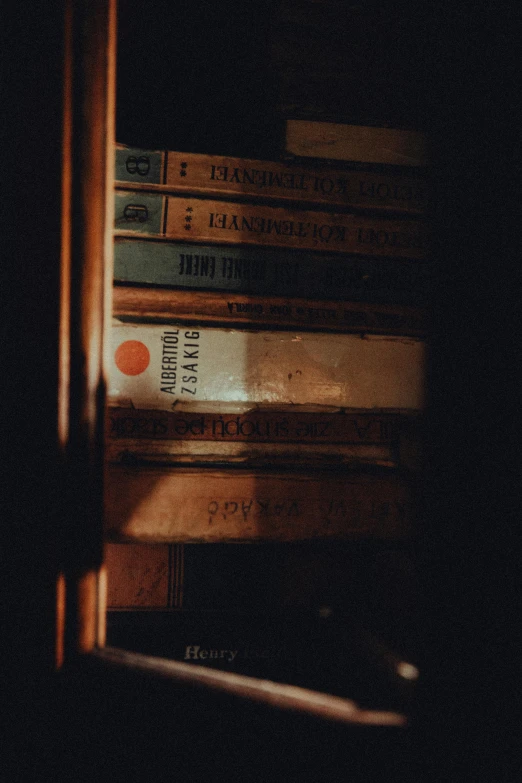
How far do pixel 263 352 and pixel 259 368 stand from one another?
0.04 metres

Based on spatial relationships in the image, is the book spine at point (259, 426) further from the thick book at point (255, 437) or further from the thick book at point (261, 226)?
the thick book at point (261, 226)

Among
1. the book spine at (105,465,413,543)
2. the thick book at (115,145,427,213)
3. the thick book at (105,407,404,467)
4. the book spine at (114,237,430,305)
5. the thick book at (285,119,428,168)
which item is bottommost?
the book spine at (105,465,413,543)

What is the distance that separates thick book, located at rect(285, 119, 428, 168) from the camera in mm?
1029

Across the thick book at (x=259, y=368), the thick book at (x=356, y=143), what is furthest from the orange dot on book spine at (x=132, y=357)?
the thick book at (x=356, y=143)

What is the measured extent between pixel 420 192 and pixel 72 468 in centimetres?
98

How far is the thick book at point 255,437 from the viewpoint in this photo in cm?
100

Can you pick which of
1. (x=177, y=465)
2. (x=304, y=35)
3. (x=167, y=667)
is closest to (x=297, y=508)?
(x=177, y=465)

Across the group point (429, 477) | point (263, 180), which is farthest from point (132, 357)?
point (429, 477)

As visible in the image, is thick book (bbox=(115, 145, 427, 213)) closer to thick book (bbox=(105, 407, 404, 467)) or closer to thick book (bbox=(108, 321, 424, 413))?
thick book (bbox=(108, 321, 424, 413))

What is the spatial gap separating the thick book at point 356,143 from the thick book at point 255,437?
23.4 inches

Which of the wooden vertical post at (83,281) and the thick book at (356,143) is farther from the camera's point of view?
the thick book at (356,143)

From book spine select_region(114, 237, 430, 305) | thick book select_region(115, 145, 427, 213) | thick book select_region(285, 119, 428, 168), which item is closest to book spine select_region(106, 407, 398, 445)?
book spine select_region(114, 237, 430, 305)

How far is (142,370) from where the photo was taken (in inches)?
38.7

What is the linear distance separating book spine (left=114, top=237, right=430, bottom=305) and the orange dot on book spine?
0.14 metres
